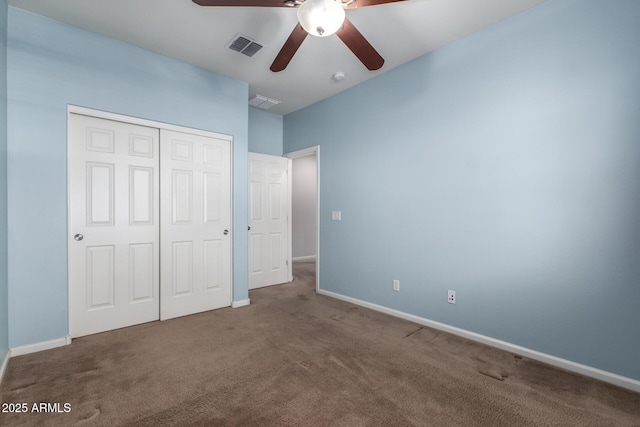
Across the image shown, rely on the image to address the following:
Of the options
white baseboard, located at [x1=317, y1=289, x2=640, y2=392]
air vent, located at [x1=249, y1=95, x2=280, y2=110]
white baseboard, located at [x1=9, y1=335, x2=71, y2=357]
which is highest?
air vent, located at [x1=249, y1=95, x2=280, y2=110]

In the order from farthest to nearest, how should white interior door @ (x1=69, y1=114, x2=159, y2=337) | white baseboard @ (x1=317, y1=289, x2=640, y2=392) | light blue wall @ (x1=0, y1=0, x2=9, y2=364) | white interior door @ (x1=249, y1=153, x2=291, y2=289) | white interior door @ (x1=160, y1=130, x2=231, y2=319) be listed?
1. white interior door @ (x1=249, y1=153, x2=291, y2=289)
2. white interior door @ (x1=160, y1=130, x2=231, y2=319)
3. white interior door @ (x1=69, y1=114, x2=159, y2=337)
4. light blue wall @ (x1=0, y1=0, x2=9, y2=364)
5. white baseboard @ (x1=317, y1=289, x2=640, y2=392)

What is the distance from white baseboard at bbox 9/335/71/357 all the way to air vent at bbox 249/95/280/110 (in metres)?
3.33

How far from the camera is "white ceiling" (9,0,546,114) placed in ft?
7.40

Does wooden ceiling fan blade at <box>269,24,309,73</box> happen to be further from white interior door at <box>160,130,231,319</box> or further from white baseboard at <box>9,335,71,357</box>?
white baseboard at <box>9,335,71,357</box>

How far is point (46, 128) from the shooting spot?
239cm

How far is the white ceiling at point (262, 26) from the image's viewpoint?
2256 millimetres

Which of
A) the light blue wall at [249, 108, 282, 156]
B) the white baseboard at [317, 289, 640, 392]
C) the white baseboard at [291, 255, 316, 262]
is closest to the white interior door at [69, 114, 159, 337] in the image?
the light blue wall at [249, 108, 282, 156]

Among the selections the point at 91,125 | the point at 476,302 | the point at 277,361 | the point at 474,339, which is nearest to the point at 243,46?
the point at 91,125

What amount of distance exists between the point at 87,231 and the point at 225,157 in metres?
1.55

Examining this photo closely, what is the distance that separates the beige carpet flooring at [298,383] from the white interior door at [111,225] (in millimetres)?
251

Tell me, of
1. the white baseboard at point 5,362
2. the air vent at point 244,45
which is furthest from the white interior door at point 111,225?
the air vent at point 244,45

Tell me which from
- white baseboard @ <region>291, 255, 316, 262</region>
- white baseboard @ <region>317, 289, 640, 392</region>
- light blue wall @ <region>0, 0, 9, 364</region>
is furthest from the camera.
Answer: white baseboard @ <region>291, 255, 316, 262</region>

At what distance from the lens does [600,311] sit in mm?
1992

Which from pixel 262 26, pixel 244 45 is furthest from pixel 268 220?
pixel 262 26
